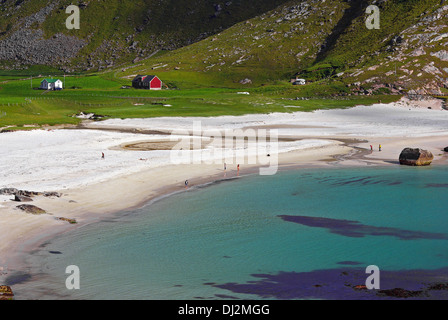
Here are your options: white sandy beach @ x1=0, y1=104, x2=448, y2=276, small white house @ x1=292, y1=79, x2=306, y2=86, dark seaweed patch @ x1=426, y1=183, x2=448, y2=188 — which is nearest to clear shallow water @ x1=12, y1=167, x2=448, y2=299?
dark seaweed patch @ x1=426, y1=183, x2=448, y2=188

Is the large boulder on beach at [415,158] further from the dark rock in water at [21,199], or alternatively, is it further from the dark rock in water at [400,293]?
the dark rock in water at [21,199]

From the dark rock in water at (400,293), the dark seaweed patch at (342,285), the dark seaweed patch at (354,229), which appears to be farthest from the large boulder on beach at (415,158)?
the dark rock in water at (400,293)

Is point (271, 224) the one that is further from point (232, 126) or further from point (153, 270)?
point (232, 126)

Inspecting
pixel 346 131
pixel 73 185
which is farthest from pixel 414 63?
pixel 73 185

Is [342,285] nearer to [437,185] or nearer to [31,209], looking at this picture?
[31,209]

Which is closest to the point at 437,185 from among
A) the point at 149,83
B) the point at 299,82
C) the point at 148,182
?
the point at 148,182

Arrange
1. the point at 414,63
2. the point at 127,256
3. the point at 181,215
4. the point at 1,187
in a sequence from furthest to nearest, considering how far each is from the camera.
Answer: the point at 414,63 < the point at 1,187 < the point at 181,215 < the point at 127,256
